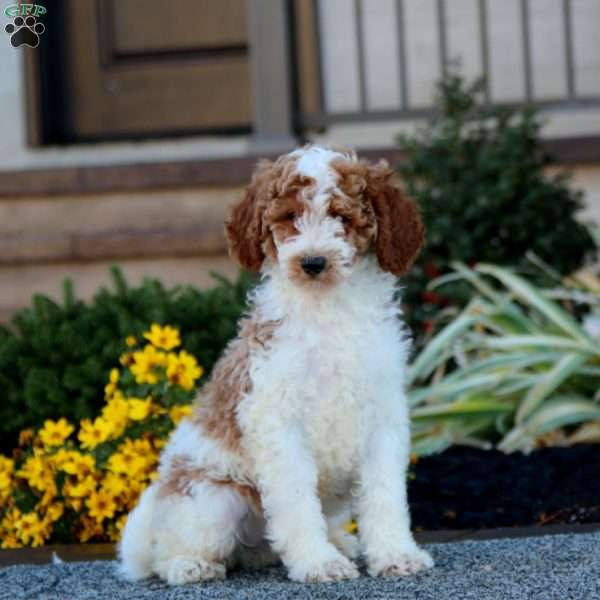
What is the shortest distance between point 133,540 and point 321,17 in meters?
4.75

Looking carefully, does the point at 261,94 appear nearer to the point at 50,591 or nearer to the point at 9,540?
the point at 9,540

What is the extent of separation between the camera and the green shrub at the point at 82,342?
5391 millimetres

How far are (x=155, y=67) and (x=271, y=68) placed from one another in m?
0.94

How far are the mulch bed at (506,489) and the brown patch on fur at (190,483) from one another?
1204 mm

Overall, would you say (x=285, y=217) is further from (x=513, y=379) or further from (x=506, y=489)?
(x=513, y=379)

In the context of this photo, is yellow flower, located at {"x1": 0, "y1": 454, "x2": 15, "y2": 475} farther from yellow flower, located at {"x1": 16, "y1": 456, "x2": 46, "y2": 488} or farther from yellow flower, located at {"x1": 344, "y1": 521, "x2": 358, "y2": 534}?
yellow flower, located at {"x1": 344, "y1": 521, "x2": 358, "y2": 534}

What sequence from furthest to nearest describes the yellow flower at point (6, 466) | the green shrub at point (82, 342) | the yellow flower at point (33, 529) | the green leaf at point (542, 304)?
the green leaf at point (542, 304), the green shrub at point (82, 342), the yellow flower at point (6, 466), the yellow flower at point (33, 529)

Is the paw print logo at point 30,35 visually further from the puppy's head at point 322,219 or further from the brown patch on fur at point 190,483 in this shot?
the brown patch on fur at point 190,483

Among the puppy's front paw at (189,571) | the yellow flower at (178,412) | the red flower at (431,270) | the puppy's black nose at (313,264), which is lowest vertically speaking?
the puppy's front paw at (189,571)

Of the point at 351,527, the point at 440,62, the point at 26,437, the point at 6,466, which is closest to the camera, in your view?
the point at 351,527

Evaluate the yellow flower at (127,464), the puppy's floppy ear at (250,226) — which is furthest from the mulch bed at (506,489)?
the puppy's floppy ear at (250,226)

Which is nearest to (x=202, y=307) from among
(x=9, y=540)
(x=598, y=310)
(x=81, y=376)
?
(x=81, y=376)

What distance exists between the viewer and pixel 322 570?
3.55 m

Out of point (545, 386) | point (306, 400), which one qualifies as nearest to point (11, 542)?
point (306, 400)
